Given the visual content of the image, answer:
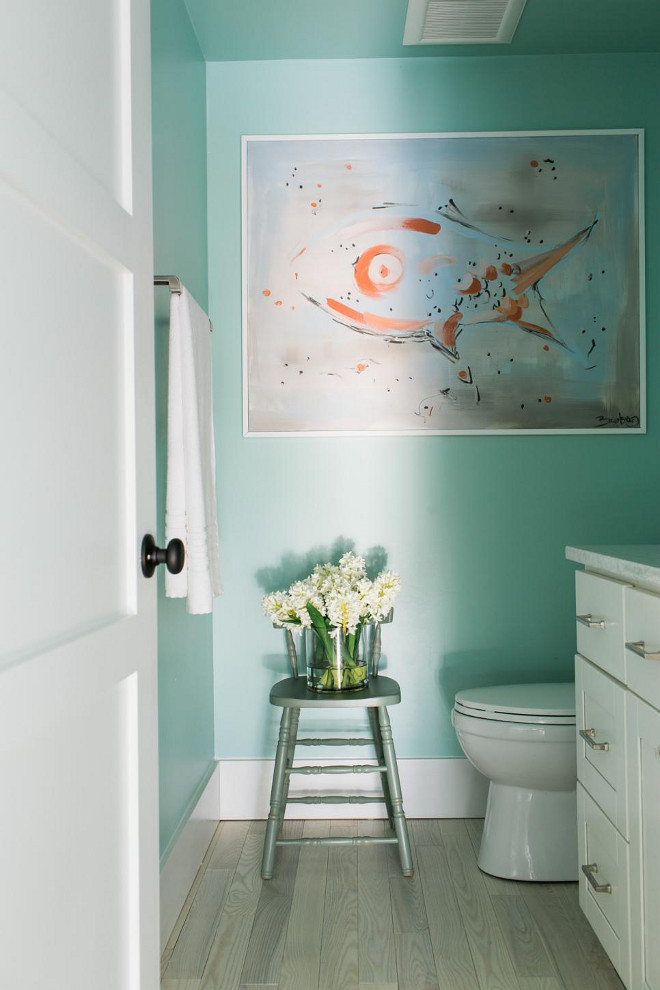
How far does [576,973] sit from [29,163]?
1.80 metres

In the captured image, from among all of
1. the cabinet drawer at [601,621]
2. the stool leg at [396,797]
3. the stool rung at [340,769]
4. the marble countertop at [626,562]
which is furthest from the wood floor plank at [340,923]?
the marble countertop at [626,562]

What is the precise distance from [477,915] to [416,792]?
0.65 m

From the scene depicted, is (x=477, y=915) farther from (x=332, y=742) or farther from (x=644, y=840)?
(x=644, y=840)

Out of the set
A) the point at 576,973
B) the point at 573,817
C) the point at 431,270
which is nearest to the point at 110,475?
the point at 576,973

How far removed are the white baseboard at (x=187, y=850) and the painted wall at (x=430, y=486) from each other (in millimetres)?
202

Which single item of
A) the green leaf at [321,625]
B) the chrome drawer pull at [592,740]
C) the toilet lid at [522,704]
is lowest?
the toilet lid at [522,704]

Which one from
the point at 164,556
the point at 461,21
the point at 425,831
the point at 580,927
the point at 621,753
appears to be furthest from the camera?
the point at 425,831

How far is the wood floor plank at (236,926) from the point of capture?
175cm

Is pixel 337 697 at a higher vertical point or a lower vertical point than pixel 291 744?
higher

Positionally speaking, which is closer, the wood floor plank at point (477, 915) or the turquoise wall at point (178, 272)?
the wood floor plank at point (477, 915)

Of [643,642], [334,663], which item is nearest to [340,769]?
[334,663]

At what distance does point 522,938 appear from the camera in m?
1.89

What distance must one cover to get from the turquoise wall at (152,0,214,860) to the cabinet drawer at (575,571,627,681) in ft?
3.07

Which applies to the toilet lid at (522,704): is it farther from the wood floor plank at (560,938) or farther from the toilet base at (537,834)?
the wood floor plank at (560,938)
